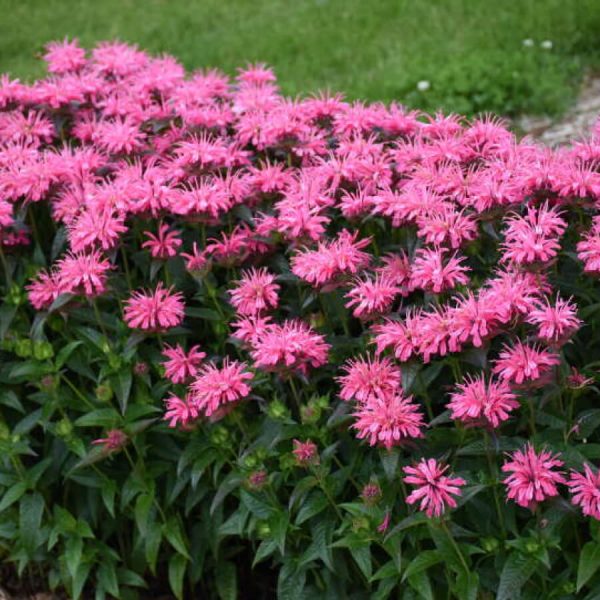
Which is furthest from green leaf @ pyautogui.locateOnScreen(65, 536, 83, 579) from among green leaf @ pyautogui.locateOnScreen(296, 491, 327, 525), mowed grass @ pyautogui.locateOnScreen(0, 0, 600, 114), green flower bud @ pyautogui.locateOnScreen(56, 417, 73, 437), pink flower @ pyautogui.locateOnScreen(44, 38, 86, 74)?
mowed grass @ pyautogui.locateOnScreen(0, 0, 600, 114)

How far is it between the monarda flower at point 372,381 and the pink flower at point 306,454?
15cm

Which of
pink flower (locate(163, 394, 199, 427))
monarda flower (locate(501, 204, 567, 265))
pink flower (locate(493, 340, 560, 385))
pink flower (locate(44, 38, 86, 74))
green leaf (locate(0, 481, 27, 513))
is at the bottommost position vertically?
green leaf (locate(0, 481, 27, 513))

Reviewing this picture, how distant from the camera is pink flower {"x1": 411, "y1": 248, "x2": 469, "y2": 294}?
2197 mm

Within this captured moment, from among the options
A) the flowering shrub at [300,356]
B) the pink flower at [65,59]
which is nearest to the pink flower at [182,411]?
the flowering shrub at [300,356]

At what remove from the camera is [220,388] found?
2.29 m

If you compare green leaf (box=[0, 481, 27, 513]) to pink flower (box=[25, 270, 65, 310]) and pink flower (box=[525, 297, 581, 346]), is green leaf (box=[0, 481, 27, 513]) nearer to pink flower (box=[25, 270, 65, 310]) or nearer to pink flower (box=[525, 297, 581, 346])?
pink flower (box=[25, 270, 65, 310])

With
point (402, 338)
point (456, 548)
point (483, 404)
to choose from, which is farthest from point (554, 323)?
point (456, 548)

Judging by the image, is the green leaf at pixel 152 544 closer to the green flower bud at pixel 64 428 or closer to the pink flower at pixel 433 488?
the green flower bud at pixel 64 428

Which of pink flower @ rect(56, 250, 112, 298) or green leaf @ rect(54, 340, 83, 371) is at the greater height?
pink flower @ rect(56, 250, 112, 298)

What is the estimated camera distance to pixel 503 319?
6.72ft

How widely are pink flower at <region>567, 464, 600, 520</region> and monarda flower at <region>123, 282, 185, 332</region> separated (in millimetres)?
1070

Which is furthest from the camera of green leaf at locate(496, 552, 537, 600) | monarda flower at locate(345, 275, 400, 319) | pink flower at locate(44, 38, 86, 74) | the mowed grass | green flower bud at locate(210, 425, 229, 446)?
the mowed grass

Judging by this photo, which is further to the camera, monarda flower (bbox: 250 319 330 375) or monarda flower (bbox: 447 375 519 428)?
monarda flower (bbox: 250 319 330 375)

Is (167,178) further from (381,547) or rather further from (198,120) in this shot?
(381,547)
